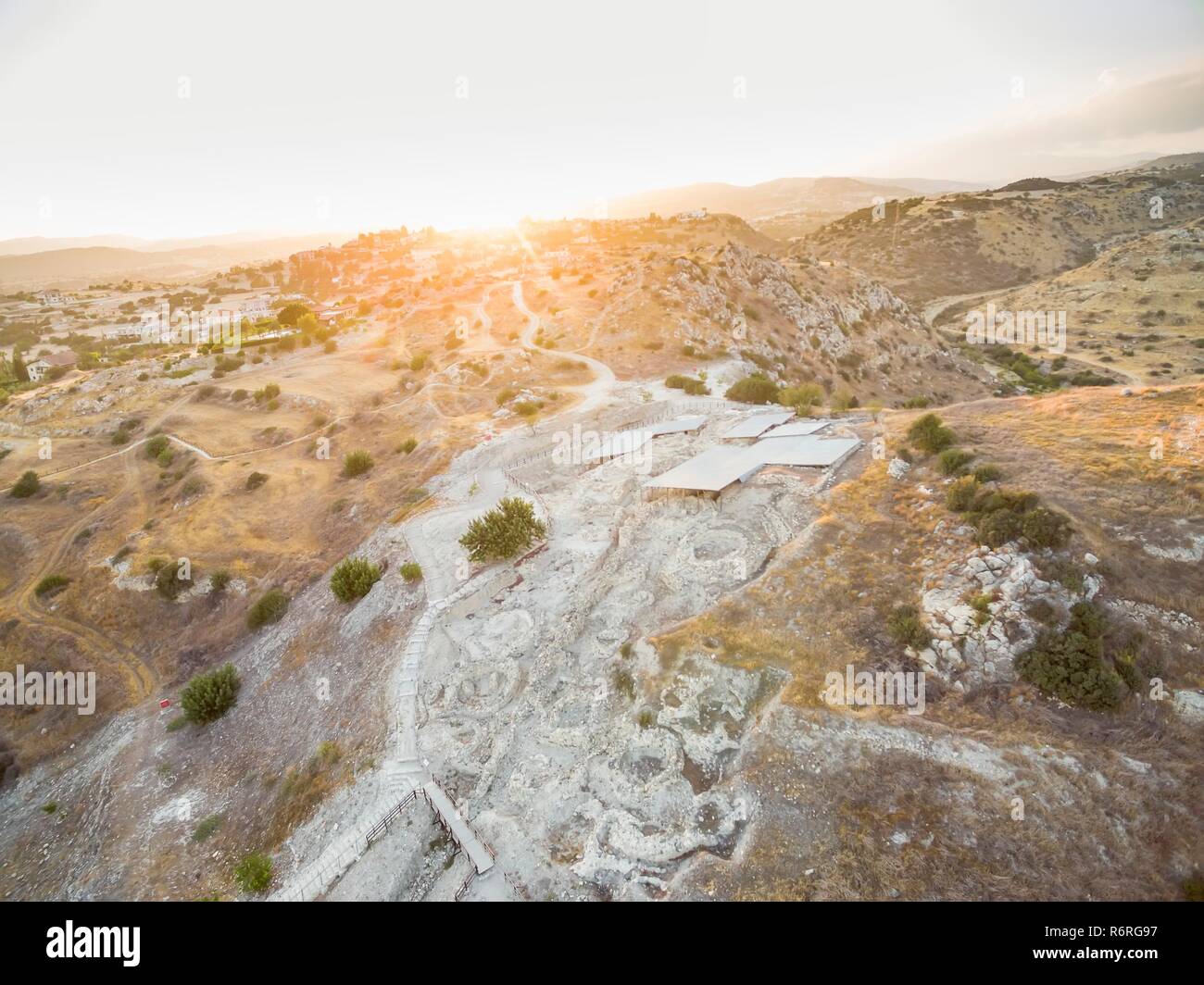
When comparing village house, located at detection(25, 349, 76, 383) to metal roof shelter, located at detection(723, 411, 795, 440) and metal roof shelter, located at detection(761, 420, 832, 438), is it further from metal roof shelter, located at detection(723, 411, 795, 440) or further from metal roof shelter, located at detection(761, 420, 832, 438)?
metal roof shelter, located at detection(761, 420, 832, 438)

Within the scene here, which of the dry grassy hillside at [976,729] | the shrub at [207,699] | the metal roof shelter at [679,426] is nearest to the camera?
the dry grassy hillside at [976,729]

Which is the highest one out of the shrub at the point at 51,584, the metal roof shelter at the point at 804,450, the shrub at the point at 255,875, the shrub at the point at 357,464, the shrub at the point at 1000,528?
the metal roof shelter at the point at 804,450

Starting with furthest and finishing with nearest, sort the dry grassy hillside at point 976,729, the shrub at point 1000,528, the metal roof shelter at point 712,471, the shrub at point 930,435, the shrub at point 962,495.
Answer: the metal roof shelter at point 712,471 < the shrub at point 930,435 < the shrub at point 962,495 < the shrub at point 1000,528 < the dry grassy hillside at point 976,729

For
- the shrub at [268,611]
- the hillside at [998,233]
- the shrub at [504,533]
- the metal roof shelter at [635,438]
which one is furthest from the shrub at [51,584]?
the hillside at [998,233]

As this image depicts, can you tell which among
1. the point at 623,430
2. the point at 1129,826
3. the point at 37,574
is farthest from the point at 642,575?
the point at 37,574

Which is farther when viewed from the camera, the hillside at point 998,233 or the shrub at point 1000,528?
the hillside at point 998,233

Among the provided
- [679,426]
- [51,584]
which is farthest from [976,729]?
[51,584]
